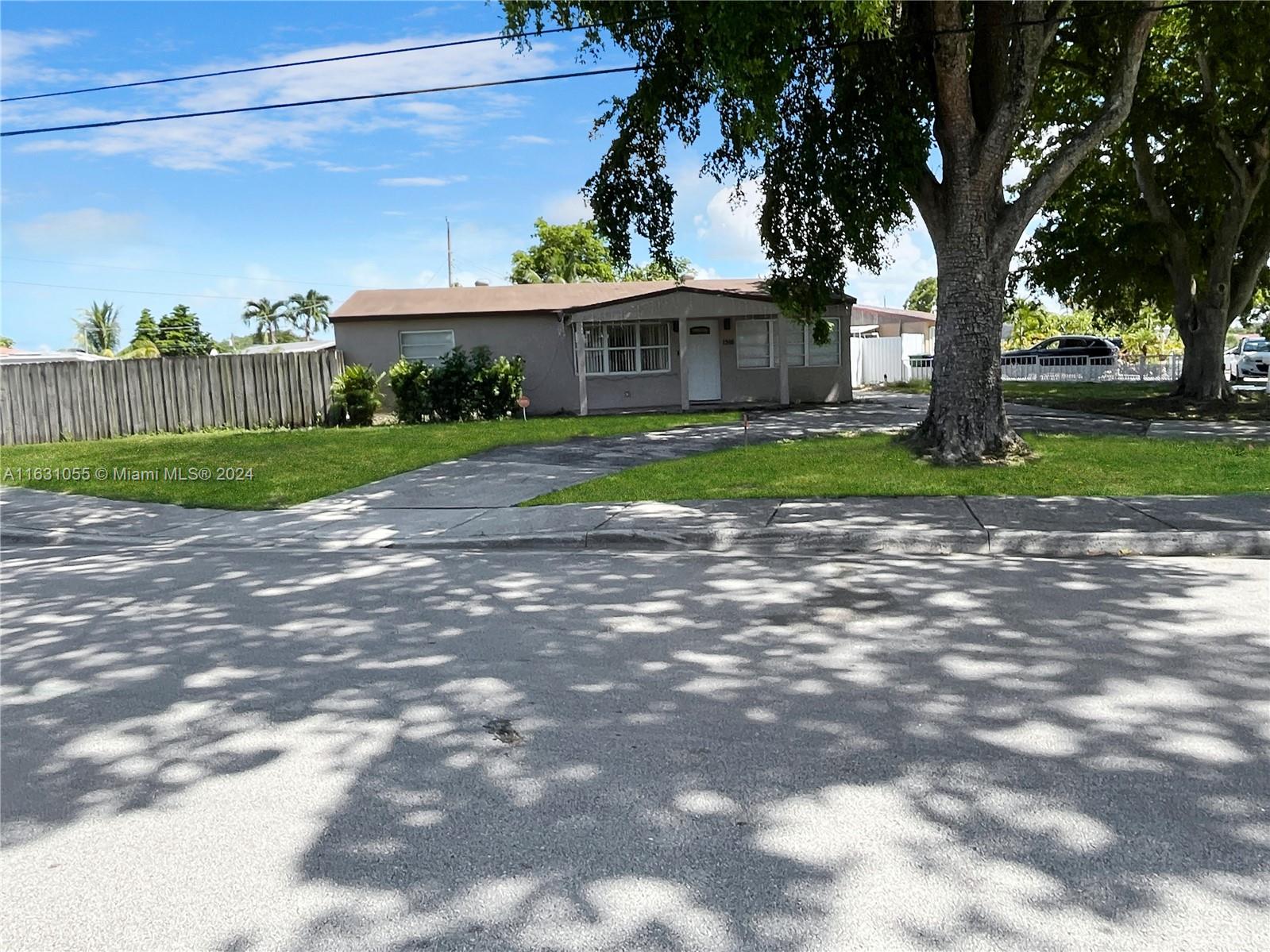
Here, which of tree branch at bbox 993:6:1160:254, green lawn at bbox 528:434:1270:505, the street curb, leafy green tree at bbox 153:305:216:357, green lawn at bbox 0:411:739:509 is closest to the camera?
the street curb

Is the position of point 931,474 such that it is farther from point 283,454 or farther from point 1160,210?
point 1160,210

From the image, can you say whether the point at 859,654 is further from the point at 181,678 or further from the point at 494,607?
the point at 181,678

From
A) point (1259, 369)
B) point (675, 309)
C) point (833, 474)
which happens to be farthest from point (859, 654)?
point (1259, 369)

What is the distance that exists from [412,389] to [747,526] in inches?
638

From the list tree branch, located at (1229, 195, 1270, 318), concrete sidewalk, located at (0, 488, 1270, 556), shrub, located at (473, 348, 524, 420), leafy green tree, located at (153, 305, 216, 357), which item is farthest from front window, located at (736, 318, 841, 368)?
leafy green tree, located at (153, 305, 216, 357)

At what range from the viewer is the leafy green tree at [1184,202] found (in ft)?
66.6

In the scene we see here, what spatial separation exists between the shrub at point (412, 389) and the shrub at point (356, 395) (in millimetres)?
612

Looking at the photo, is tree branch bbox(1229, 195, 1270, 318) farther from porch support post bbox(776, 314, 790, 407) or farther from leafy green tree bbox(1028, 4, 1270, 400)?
porch support post bbox(776, 314, 790, 407)

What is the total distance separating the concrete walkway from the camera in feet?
28.7

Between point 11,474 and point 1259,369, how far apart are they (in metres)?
37.4

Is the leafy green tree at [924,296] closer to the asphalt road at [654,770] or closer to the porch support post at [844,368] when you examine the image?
the porch support post at [844,368]

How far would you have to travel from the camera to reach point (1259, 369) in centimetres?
3516

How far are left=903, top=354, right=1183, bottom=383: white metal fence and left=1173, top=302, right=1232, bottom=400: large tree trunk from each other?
750cm

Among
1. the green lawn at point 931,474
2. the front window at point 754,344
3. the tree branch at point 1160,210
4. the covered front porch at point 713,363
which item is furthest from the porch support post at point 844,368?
the green lawn at point 931,474
